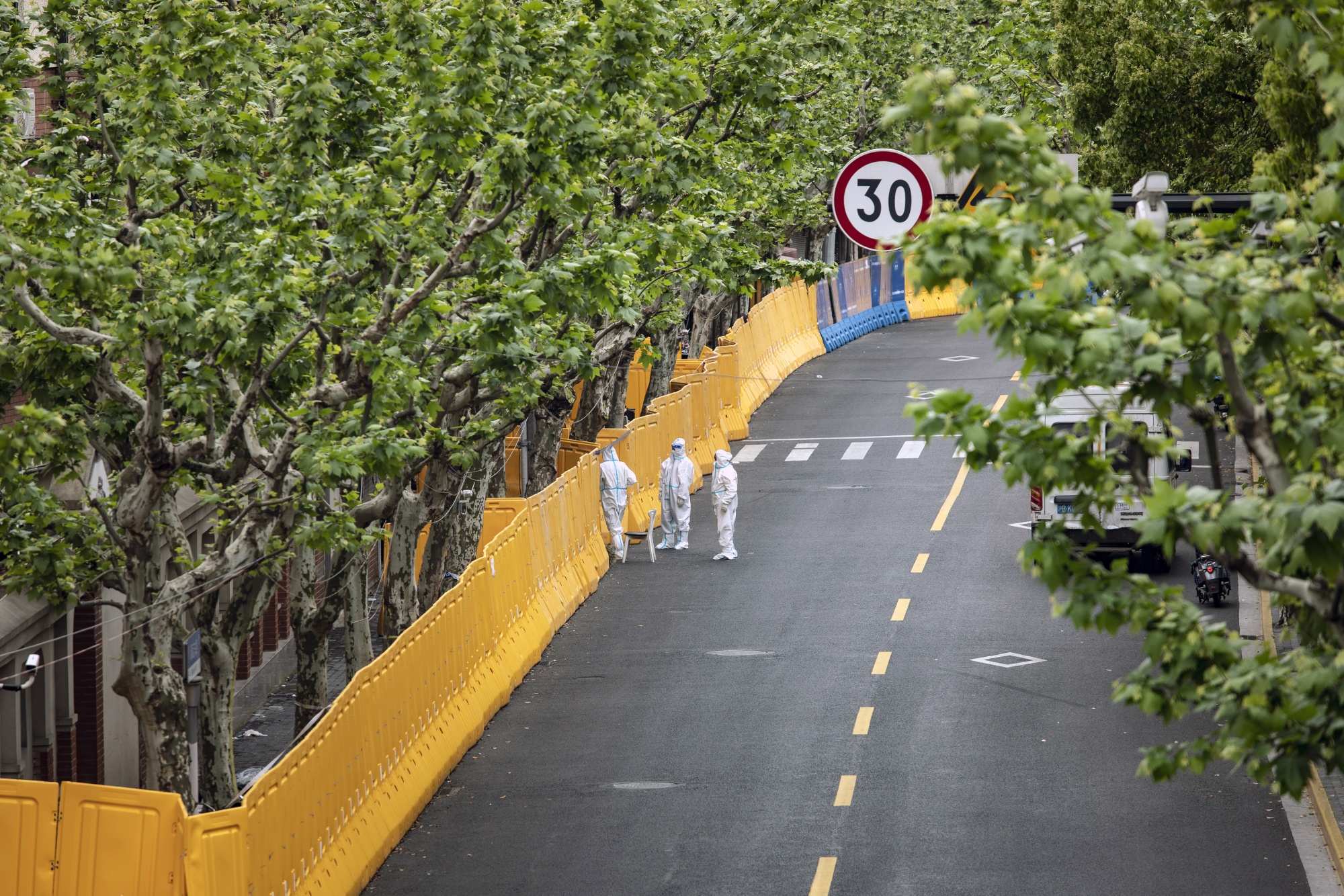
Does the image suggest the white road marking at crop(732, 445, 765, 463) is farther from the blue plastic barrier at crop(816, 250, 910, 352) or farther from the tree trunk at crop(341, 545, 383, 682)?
the tree trunk at crop(341, 545, 383, 682)

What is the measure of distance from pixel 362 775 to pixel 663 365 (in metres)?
21.0

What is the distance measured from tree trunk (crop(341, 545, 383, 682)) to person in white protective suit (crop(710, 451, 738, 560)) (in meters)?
5.58

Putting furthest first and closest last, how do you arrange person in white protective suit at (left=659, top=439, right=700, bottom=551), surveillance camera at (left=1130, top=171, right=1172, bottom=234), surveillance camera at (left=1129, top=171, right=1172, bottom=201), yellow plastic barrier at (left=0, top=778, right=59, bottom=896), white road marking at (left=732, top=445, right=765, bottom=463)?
white road marking at (left=732, top=445, right=765, bottom=463) → person in white protective suit at (left=659, top=439, right=700, bottom=551) → yellow plastic barrier at (left=0, top=778, right=59, bottom=896) → surveillance camera at (left=1129, top=171, right=1172, bottom=201) → surveillance camera at (left=1130, top=171, right=1172, bottom=234)

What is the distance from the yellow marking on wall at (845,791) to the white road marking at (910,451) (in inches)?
666

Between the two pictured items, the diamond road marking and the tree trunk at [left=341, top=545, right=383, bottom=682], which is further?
the tree trunk at [left=341, top=545, right=383, bottom=682]

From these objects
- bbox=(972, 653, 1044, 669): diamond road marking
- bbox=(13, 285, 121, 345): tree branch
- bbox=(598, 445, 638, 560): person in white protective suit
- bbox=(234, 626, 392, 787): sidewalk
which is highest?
bbox=(13, 285, 121, 345): tree branch

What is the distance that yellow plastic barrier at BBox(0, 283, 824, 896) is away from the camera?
11719mm

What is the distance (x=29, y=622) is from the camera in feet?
56.5

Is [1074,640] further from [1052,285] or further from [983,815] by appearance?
[1052,285]

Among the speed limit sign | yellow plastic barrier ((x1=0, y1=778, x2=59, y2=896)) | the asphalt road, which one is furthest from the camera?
the speed limit sign

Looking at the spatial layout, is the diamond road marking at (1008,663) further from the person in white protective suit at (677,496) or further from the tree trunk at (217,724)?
the tree trunk at (217,724)

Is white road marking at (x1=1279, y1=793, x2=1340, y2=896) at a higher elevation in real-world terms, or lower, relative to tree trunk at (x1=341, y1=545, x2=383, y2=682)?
lower

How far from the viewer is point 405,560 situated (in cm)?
2309

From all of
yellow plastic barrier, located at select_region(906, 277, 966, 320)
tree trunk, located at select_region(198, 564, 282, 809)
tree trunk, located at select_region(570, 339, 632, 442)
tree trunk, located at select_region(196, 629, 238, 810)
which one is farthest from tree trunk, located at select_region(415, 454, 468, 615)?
yellow plastic barrier, located at select_region(906, 277, 966, 320)
